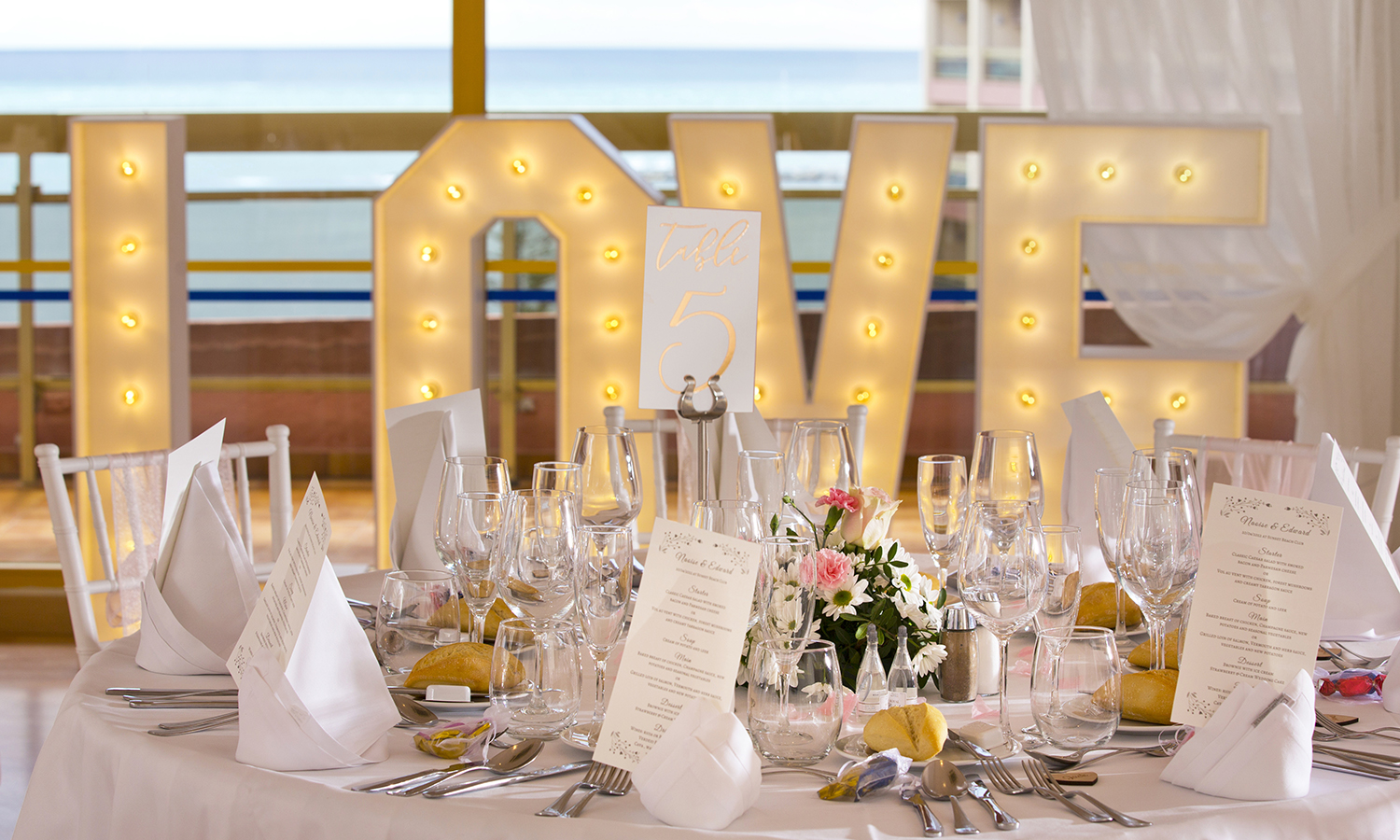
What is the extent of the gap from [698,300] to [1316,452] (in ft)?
4.34

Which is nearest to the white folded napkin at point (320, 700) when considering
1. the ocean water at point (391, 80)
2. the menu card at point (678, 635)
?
the menu card at point (678, 635)

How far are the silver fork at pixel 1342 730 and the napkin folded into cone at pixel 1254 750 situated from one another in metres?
0.17

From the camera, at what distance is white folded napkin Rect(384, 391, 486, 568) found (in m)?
1.76

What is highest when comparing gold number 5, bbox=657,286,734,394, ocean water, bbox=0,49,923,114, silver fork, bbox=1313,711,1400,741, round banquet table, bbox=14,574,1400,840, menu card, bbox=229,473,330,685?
ocean water, bbox=0,49,923,114

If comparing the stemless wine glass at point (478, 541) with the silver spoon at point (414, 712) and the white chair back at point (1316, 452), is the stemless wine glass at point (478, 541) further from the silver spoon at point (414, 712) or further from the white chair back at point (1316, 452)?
the white chair back at point (1316, 452)

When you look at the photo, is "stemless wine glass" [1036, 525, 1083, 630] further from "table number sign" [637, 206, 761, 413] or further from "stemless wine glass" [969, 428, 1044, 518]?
"table number sign" [637, 206, 761, 413]

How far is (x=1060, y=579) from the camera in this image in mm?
1147

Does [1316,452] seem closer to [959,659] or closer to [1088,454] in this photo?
[1088,454]

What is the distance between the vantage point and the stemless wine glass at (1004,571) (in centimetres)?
108

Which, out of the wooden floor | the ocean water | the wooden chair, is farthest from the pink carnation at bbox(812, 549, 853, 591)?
the ocean water

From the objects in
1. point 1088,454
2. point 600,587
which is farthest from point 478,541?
point 1088,454

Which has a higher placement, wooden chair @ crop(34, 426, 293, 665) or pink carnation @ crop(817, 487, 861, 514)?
pink carnation @ crop(817, 487, 861, 514)

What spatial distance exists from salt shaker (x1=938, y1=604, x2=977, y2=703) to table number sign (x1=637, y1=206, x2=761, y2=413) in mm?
429

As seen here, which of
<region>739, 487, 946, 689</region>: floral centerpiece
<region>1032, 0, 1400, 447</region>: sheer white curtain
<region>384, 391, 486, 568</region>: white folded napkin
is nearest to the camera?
<region>739, 487, 946, 689</region>: floral centerpiece
